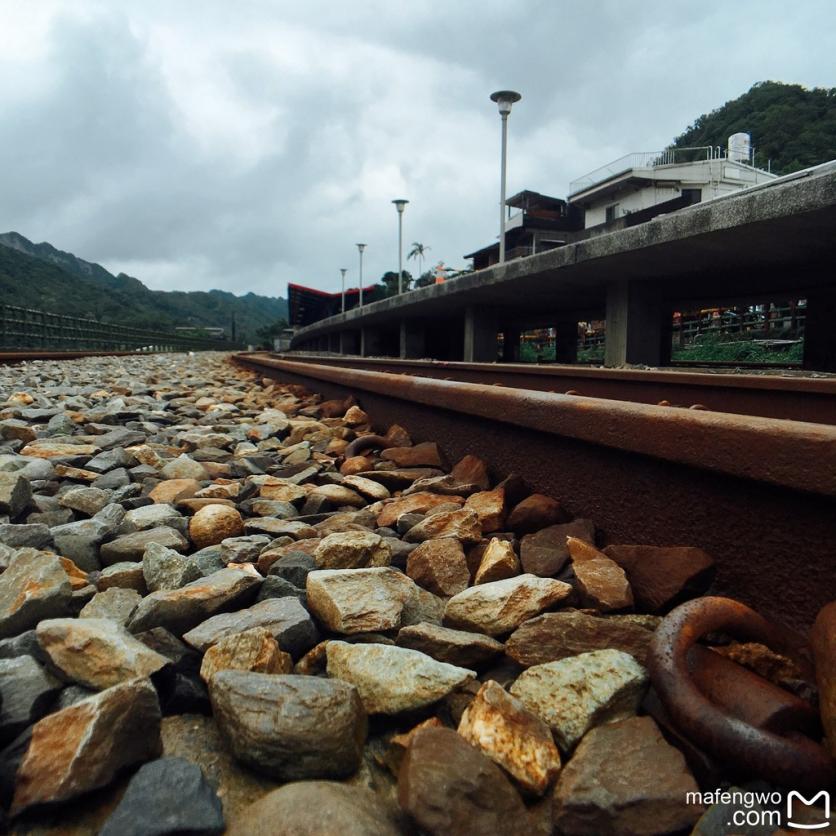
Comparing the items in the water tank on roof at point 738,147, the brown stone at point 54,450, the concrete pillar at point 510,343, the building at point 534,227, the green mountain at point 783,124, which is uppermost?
the green mountain at point 783,124

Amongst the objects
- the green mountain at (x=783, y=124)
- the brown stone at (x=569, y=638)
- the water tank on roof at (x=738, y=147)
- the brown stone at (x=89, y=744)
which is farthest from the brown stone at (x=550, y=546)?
the green mountain at (x=783, y=124)

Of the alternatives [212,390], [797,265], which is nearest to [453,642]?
[212,390]

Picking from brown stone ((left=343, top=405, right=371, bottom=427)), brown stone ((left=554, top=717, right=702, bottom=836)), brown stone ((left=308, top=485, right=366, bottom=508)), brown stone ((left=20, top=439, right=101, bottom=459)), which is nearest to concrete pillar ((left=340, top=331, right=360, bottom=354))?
brown stone ((left=343, top=405, right=371, bottom=427))

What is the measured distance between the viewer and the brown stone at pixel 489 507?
2.07 meters

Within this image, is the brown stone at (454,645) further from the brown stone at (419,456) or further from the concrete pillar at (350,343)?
the concrete pillar at (350,343)

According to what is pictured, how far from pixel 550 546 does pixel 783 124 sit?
78.6 metres

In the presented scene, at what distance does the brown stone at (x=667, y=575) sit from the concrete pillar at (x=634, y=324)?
6.46m

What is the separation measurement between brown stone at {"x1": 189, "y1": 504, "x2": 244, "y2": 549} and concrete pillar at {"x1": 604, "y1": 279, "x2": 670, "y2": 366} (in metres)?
6.31

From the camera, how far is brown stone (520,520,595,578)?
5.54 feet

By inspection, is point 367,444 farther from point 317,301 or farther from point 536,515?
point 317,301

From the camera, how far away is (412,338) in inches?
637

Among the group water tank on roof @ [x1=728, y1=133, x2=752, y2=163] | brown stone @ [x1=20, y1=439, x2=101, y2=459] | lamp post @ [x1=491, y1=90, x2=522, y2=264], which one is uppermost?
water tank on roof @ [x1=728, y1=133, x2=752, y2=163]

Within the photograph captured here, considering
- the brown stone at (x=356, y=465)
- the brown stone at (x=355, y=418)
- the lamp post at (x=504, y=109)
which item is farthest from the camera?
the lamp post at (x=504, y=109)

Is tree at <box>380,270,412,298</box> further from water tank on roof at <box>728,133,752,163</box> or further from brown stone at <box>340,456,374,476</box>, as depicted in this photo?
brown stone at <box>340,456,374,476</box>
